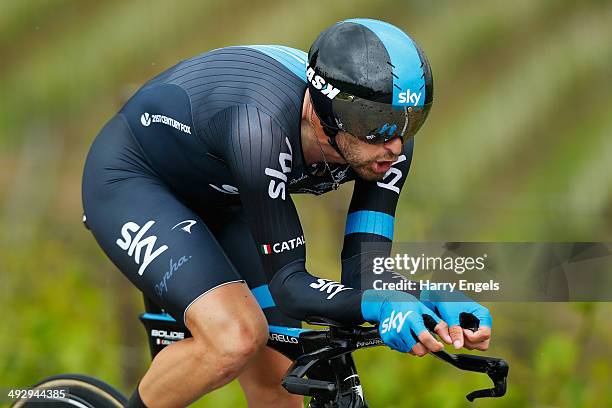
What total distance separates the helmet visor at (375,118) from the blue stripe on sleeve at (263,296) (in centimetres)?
89

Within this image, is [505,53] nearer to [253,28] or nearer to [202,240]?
[253,28]

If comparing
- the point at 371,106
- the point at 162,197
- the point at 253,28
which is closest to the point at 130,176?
the point at 162,197

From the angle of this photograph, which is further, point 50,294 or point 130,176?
point 50,294

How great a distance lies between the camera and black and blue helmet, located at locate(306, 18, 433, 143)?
3494 mm

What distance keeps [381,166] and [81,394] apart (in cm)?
160

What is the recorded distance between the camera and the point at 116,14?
8945 millimetres

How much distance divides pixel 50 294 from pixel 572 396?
128 inches

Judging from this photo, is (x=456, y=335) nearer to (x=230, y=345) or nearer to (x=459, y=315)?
(x=459, y=315)

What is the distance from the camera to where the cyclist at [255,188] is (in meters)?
3.50

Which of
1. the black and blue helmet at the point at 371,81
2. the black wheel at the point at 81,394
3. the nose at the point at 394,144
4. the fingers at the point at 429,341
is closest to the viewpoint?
the fingers at the point at 429,341

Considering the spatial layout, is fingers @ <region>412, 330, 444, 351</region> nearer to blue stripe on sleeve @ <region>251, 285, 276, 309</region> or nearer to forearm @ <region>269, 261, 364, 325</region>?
forearm @ <region>269, 261, 364, 325</region>

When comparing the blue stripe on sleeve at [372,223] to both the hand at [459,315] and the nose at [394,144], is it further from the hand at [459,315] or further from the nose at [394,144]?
the hand at [459,315]

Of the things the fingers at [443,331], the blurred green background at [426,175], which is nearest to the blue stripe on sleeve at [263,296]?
the fingers at [443,331]

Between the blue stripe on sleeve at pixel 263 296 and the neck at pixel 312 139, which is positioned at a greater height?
the neck at pixel 312 139
